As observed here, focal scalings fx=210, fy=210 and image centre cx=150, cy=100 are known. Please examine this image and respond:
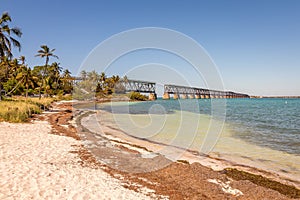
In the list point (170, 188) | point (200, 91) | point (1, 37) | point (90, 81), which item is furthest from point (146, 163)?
point (200, 91)

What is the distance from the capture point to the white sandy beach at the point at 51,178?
209 inches

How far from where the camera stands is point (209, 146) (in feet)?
46.4

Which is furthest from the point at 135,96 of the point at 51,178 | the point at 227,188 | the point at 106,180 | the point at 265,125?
the point at 51,178

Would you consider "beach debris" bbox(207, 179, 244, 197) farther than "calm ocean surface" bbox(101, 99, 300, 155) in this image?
No

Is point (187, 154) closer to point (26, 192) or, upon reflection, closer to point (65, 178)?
point (65, 178)

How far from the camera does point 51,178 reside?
624 centimetres

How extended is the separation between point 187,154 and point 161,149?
1699 millimetres

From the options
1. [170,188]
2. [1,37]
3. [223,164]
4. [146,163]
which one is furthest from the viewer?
[1,37]

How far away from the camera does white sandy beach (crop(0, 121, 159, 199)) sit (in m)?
5.31

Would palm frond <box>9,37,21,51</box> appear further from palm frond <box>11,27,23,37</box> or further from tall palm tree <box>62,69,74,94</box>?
tall palm tree <box>62,69,74,94</box>

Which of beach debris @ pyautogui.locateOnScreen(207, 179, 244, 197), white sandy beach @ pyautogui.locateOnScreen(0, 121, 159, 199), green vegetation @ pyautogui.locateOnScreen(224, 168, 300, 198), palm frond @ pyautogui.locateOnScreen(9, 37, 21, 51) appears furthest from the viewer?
palm frond @ pyautogui.locateOnScreen(9, 37, 21, 51)

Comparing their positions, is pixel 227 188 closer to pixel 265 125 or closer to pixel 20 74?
pixel 265 125

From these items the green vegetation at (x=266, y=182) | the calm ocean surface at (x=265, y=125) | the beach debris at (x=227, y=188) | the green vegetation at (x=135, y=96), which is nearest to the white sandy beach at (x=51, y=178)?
the beach debris at (x=227, y=188)

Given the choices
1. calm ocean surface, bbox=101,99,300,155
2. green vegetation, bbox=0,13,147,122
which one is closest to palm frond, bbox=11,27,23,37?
green vegetation, bbox=0,13,147,122
